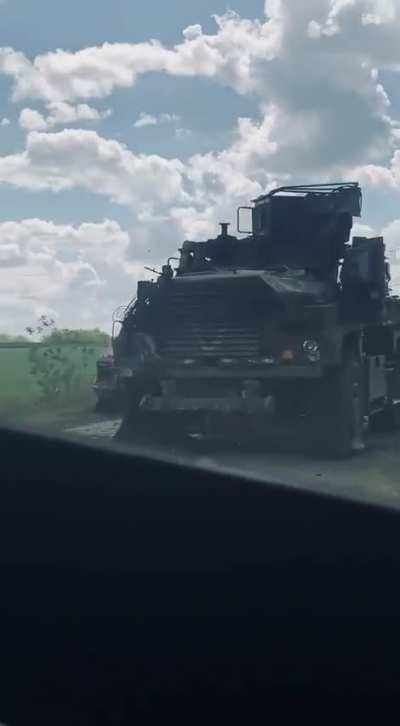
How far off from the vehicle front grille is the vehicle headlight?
0.57 meters

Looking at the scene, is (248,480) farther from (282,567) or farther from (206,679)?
(206,679)

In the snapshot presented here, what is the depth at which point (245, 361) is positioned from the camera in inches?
451

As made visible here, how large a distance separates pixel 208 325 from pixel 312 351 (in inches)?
50.4

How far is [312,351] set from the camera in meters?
11.2

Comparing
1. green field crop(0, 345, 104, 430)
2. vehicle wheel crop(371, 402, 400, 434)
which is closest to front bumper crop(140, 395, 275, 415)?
vehicle wheel crop(371, 402, 400, 434)

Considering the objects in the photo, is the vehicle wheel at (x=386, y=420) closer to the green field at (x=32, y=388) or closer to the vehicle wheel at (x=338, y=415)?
the vehicle wheel at (x=338, y=415)

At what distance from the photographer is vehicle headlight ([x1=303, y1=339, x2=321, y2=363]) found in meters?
11.2

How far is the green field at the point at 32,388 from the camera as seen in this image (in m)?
19.2

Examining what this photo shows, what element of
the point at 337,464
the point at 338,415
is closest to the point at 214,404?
the point at 338,415

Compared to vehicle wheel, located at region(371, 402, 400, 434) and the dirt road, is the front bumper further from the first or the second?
vehicle wheel, located at region(371, 402, 400, 434)

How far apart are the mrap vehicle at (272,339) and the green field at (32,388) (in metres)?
6.31

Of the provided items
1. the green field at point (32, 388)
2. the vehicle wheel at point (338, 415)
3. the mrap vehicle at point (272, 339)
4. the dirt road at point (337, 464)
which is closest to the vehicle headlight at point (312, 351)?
the mrap vehicle at point (272, 339)

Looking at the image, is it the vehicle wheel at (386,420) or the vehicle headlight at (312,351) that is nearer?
the vehicle headlight at (312,351)

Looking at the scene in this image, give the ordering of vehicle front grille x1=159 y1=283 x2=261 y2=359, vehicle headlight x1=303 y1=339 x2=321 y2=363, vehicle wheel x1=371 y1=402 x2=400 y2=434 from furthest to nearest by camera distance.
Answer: vehicle wheel x1=371 y1=402 x2=400 y2=434
vehicle front grille x1=159 y1=283 x2=261 y2=359
vehicle headlight x1=303 y1=339 x2=321 y2=363
